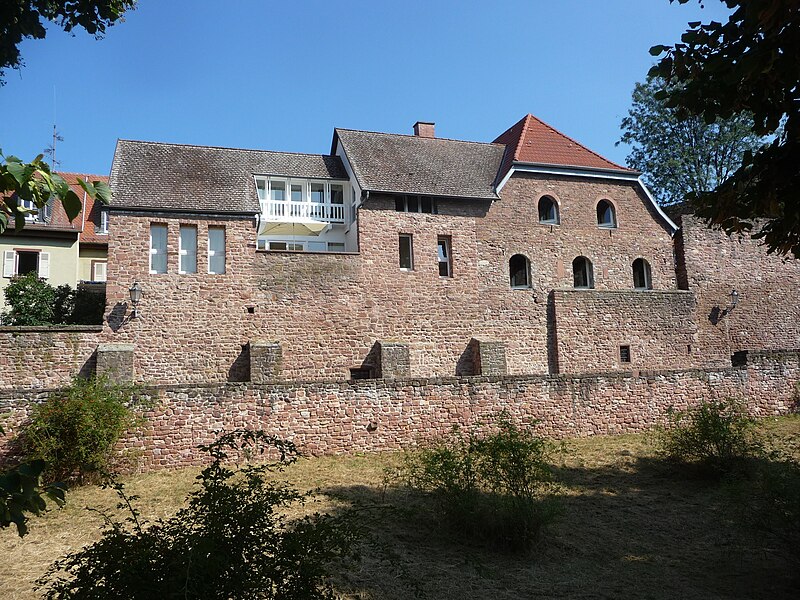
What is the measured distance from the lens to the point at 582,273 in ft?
80.3

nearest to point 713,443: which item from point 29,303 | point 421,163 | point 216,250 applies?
point 216,250

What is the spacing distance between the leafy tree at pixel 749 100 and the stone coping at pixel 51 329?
16.7 metres

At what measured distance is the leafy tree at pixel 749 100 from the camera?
556 centimetres

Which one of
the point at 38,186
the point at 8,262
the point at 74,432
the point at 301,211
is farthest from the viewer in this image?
the point at 301,211

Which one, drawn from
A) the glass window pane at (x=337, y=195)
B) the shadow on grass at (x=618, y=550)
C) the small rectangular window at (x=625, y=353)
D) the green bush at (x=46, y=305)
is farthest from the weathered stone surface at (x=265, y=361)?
the small rectangular window at (x=625, y=353)

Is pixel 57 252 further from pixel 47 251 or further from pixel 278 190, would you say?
pixel 278 190

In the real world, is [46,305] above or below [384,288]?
below

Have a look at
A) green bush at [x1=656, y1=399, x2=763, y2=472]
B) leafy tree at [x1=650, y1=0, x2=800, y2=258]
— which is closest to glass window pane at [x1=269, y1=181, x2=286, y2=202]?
green bush at [x1=656, y1=399, x2=763, y2=472]

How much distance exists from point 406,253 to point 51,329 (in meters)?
11.5

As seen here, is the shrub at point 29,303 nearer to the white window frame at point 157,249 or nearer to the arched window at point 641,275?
the white window frame at point 157,249

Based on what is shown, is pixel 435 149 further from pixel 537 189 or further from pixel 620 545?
pixel 620 545

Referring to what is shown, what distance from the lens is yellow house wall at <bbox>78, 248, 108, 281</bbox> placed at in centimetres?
2598

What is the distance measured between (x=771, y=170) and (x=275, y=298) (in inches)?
630

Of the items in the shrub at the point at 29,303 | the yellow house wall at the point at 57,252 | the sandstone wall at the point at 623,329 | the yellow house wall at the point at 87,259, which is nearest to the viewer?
the shrub at the point at 29,303
